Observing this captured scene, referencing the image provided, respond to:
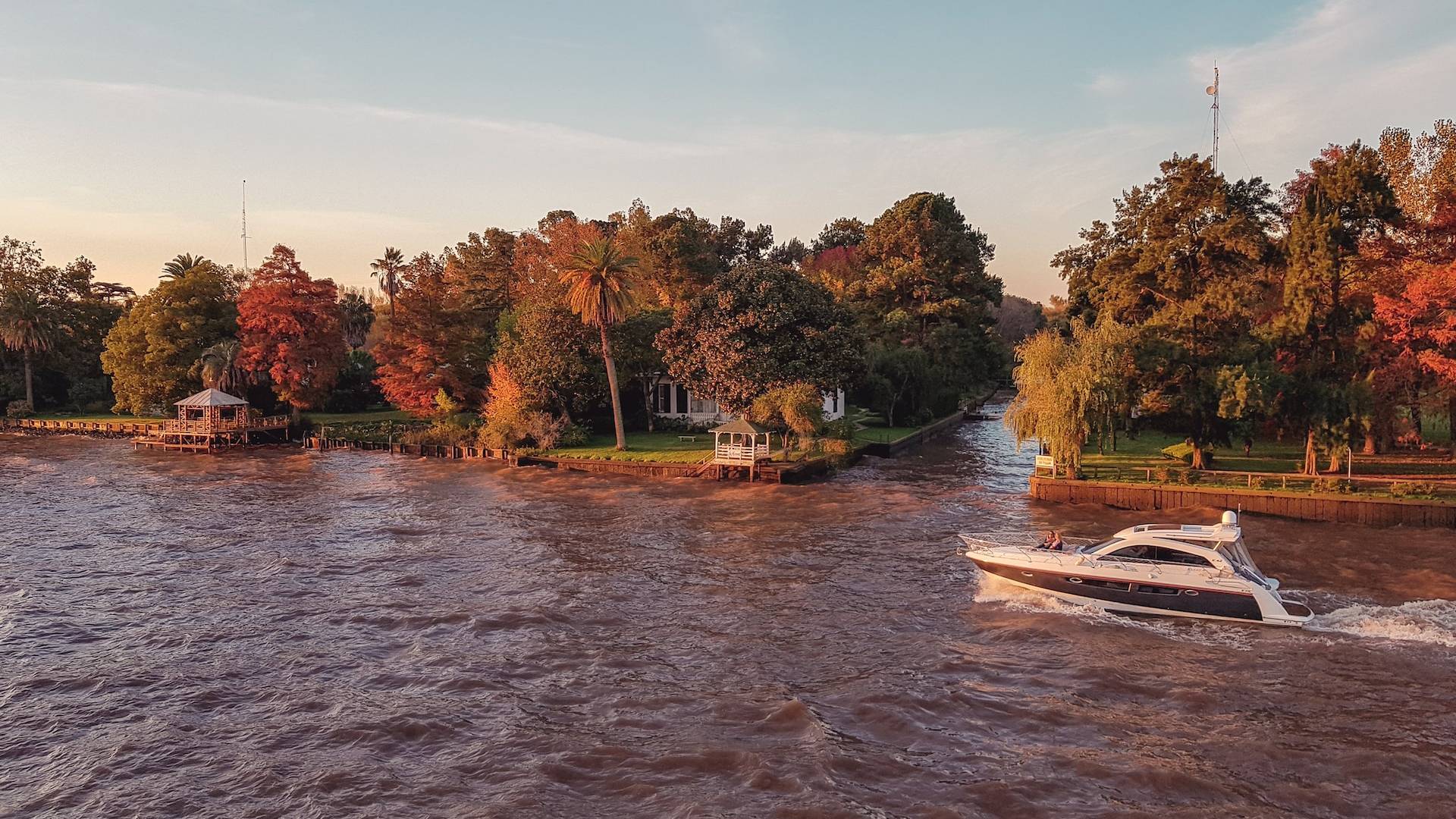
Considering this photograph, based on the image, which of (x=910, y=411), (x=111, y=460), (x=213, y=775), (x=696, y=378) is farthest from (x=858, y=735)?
(x=111, y=460)

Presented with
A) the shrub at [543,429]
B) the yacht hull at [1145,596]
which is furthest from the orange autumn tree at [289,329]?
the yacht hull at [1145,596]

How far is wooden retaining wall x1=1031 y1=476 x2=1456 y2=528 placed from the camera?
27766 millimetres

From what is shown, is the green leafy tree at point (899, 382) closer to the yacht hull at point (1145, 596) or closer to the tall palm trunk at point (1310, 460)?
the tall palm trunk at point (1310, 460)

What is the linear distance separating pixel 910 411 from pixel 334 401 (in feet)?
157

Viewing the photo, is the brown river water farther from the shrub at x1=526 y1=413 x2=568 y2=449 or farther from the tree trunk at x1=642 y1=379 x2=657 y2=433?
the tree trunk at x1=642 y1=379 x2=657 y2=433

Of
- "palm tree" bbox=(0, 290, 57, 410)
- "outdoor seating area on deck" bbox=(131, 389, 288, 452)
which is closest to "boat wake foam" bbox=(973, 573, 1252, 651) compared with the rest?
"outdoor seating area on deck" bbox=(131, 389, 288, 452)

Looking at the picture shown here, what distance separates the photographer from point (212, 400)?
56531mm

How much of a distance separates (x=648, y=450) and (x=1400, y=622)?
3401 centimetres

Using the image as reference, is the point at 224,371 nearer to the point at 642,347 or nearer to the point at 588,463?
the point at 642,347

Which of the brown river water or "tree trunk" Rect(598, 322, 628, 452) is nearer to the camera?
the brown river water

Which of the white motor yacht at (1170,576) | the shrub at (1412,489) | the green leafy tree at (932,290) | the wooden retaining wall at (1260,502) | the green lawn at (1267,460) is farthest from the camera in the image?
the green leafy tree at (932,290)

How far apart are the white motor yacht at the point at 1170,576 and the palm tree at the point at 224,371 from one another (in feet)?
192

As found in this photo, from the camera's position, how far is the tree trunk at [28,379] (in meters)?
73.6

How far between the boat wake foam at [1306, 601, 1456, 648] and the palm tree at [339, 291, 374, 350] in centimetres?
9067
